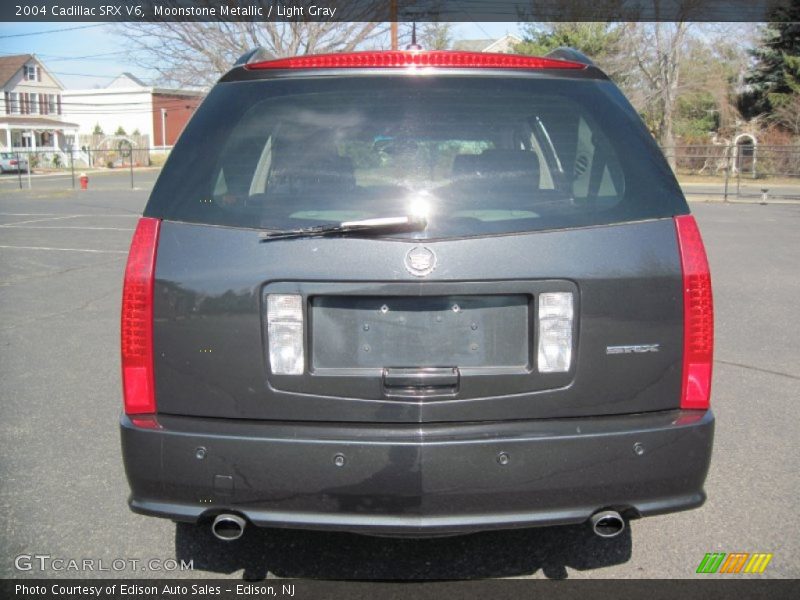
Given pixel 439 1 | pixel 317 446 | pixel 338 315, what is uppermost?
pixel 439 1

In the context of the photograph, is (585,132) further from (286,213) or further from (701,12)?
(701,12)

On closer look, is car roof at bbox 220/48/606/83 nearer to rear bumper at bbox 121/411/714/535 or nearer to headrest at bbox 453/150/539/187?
headrest at bbox 453/150/539/187

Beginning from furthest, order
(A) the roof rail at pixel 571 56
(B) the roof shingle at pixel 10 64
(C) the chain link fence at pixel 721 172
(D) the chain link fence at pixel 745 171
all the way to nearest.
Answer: (B) the roof shingle at pixel 10 64
(D) the chain link fence at pixel 745 171
(C) the chain link fence at pixel 721 172
(A) the roof rail at pixel 571 56

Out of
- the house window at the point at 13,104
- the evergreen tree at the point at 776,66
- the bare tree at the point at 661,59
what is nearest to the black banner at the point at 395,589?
the bare tree at the point at 661,59

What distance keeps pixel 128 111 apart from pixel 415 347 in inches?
3257

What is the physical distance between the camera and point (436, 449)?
7.89ft

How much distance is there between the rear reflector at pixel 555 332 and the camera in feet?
8.12

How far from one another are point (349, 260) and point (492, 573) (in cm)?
143

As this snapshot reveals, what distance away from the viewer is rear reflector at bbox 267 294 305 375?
2.46 meters

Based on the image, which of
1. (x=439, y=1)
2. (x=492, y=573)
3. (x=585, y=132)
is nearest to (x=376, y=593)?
(x=492, y=573)

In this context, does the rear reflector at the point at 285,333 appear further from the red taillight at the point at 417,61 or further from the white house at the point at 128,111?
the white house at the point at 128,111

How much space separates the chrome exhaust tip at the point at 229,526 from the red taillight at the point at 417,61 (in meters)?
1.48

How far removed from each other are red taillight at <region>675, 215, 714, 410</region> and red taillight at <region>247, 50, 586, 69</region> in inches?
28.3

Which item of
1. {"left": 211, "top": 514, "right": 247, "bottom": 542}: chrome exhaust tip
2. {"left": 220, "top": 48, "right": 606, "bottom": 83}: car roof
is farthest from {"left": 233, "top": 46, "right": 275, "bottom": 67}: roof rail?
{"left": 211, "top": 514, "right": 247, "bottom": 542}: chrome exhaust tip
